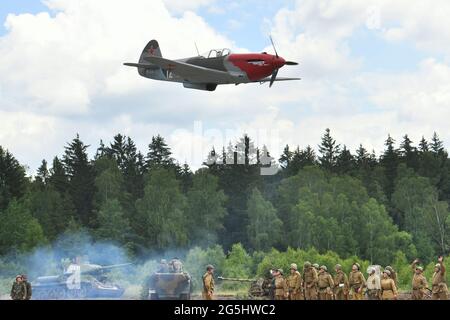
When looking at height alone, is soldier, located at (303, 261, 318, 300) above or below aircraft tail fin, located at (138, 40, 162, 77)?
below

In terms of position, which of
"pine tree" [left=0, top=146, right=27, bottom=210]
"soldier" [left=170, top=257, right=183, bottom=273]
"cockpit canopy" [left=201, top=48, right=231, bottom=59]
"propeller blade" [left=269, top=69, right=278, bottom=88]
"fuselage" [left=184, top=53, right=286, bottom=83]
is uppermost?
"pine tree" [left=0, top=146, right=27, bottom=210]

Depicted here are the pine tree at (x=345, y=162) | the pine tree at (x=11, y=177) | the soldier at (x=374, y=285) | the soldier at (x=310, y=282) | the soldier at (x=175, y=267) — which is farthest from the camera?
the pine tree at (x=345, y=162)

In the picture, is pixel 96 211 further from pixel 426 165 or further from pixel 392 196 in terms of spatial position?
pixel 426 165

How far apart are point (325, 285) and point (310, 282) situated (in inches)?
21.2

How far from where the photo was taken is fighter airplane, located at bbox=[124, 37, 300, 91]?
3384 cm

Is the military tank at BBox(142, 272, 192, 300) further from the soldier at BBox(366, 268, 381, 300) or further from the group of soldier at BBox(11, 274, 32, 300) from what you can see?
the soldier at BBox(366, 268, 381, 300)

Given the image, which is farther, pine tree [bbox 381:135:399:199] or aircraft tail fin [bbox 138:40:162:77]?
pine tree [bbox 381:135:399:199]

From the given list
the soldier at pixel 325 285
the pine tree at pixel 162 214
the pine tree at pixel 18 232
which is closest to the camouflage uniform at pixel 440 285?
the soldier at pixel 325 285

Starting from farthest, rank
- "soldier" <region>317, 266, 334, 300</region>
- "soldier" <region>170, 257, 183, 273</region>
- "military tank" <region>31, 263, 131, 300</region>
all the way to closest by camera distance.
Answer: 1. "military tank" <region>31, 263, 131, 300</region>
2. "soldier" <region>170, 257, 183, 273</region>
3. "soldier" <region>317, 266, 334, 300</region>

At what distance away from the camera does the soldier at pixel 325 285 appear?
2578 centimetres

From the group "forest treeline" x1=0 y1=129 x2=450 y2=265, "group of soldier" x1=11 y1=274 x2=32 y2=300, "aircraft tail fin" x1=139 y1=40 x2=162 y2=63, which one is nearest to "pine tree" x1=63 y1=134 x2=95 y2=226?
"forest treeline" x1=0 y1=129 x2=450 y2=265

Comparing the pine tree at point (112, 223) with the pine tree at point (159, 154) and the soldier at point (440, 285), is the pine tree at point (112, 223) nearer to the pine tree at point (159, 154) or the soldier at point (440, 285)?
the pine tree at point (159, 154)

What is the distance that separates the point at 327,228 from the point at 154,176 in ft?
59.5

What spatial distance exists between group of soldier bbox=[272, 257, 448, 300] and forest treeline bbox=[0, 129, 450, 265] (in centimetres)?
4374
